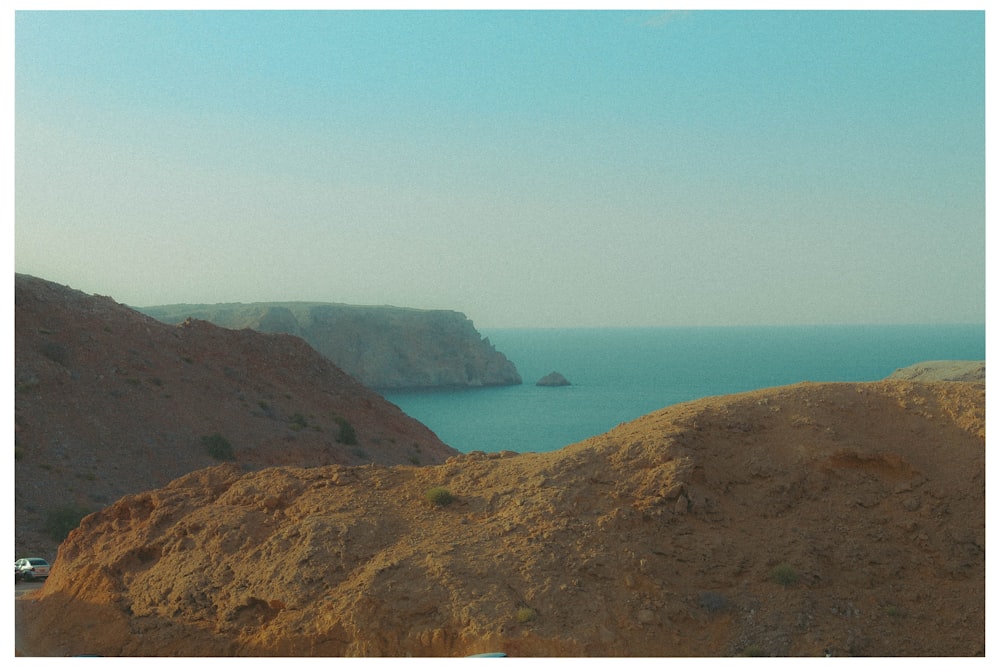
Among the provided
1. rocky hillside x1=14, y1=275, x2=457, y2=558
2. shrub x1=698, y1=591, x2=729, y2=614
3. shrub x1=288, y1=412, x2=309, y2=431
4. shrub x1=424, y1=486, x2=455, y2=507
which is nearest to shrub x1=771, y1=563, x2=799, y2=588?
shrub x1=698, y1=591, x2=729, y2=614

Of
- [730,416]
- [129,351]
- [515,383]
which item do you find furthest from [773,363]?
[730,416]

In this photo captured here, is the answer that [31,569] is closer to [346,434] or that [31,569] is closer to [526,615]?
[526,615]

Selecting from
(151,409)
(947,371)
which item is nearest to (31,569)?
(151,409)

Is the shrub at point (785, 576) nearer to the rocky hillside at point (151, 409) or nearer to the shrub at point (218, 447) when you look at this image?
the rocky hillside at point (151, 409)

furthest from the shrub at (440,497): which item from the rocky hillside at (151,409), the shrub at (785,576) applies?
the rocky hillside at (151,409)

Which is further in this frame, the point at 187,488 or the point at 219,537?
the point at 187,488

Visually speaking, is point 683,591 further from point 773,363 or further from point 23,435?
point 773,363
